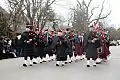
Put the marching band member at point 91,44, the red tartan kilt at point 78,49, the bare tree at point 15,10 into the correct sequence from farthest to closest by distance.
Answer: the bare tree at point 15,10 < the red tartan kilt at point 78,49 < the marching band member at point 91,44

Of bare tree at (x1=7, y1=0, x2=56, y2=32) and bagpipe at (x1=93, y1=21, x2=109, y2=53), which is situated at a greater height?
bare tree at (x1=7, y1=0, x2=56, y2=32)

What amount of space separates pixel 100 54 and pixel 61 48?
2177 millimetres

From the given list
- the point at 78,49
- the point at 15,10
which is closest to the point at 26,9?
the point at 15,10

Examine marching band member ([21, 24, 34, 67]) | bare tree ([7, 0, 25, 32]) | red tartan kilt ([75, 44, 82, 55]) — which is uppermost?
bare tree ([7, 0, 25, 32])

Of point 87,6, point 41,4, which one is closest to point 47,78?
point 41,4

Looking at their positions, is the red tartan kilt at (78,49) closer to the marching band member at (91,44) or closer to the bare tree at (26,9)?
the marching band member at (91,44)

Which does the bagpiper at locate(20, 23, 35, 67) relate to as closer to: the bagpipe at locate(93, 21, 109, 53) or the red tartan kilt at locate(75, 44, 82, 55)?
the bagpipe at locate(93, 21, 109, 53)

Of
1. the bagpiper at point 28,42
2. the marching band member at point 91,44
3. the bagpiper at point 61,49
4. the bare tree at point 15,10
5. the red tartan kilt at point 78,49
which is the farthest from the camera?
the bare tree at point 15,10

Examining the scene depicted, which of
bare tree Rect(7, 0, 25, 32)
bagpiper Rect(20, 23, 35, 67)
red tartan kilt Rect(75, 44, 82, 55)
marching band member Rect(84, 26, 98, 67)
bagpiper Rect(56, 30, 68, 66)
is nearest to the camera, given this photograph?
marching band member Rect(84, 26, 98, 67)

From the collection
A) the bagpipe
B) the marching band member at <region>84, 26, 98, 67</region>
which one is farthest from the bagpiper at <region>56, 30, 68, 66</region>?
the bagpipe

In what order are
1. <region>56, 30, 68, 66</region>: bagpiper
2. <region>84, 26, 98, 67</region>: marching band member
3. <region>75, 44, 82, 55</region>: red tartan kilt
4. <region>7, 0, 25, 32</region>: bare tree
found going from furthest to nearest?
1. <region>7, 0, 25, 32</region>: bare tree
2. <region>75, 44, 82, 55</region>: red tartan kilt
3. <region>56, 30, 68, 66</region>: bagpiper
4. <region>84, 26, 98, 67</region>: marching band member

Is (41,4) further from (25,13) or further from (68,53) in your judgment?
(68,53)

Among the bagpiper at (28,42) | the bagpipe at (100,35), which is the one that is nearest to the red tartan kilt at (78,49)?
the bagpipe at (100,35)

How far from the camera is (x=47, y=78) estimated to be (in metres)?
10.2
